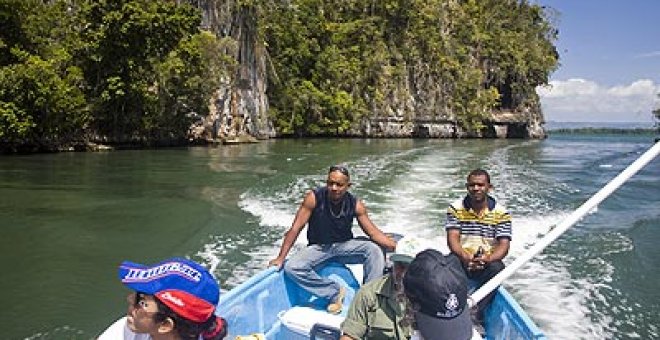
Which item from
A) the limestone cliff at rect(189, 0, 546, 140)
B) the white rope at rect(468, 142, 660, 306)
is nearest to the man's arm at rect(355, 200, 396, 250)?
the white rope at rect(468, 142, 660, 306)

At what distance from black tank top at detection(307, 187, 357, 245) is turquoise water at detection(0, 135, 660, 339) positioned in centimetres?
227

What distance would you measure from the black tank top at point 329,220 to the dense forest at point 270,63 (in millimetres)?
18628

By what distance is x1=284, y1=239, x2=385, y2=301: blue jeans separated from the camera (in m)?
4.71

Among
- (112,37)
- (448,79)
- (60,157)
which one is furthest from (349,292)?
(448,79)

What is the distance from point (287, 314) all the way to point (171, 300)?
8.15ft

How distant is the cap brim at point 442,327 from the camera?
86.4 inches

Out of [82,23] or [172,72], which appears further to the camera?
[172,72]

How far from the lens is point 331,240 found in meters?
4.99

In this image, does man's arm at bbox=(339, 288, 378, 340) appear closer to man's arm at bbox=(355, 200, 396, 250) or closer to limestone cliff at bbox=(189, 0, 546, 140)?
man's arm at bbox=(355, 200, 396, 250)

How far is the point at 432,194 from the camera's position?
1380cm

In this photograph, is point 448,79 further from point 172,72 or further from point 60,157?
point 60,157

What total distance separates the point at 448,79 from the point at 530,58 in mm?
11304

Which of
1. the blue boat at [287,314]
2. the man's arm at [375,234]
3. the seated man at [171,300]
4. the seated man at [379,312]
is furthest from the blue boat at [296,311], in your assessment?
the seated man at [171,300]

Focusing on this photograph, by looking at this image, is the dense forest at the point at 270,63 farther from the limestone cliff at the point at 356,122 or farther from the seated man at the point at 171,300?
the seated man at the point at 171,300
